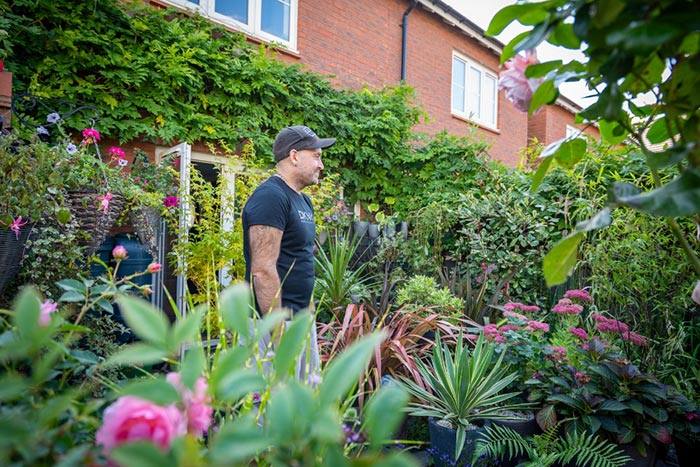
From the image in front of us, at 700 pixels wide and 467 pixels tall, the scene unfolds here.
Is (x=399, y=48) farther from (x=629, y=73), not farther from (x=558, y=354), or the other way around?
(x=629, y=73)

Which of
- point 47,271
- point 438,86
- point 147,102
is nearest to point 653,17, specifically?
point 47,271

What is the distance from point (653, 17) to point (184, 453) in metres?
0.70

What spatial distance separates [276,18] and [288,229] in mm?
5264

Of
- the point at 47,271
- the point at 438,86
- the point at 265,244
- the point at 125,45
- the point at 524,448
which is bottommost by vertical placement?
the point at 524,448

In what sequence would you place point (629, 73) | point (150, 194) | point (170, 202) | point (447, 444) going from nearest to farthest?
1. point (629, 73)
2. point (447, 444)
3. point (150, 194)
4. point (170, 202)

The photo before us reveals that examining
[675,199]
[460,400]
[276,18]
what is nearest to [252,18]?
[276,18]

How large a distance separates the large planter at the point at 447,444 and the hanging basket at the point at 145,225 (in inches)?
109

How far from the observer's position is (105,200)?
2896mm

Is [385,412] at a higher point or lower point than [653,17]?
lower

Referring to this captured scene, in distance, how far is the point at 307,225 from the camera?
2.67 metres

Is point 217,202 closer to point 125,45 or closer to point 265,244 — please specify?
point 125,45

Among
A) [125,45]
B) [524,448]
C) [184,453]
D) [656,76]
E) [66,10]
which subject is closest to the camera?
[184,453]

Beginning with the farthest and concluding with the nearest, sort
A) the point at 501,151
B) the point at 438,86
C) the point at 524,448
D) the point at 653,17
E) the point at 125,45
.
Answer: the point at 501,151 → the point at 438,86 → the point at 125,45 → the point at 524,448 → the point at 653,17

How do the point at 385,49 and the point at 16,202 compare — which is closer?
the point at 16,202
